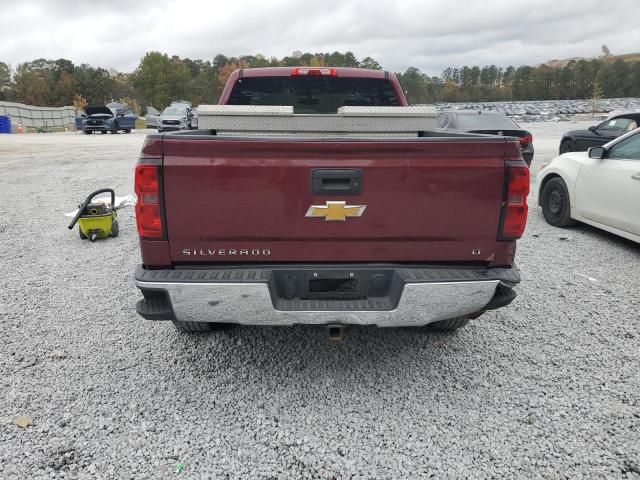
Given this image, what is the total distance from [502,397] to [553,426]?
34 centimetres

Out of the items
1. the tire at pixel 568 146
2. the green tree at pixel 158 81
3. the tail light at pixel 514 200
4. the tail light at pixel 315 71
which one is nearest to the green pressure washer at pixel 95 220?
the tail light at pixel 315 71

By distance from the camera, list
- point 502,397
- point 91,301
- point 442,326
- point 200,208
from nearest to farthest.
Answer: point 200,208 → point 502,397 → point 442,326 → point 91,301

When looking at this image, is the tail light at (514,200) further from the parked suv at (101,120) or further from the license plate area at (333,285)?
the parked suv at (101,120)

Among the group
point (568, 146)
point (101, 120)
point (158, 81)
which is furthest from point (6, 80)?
point (568, 146)

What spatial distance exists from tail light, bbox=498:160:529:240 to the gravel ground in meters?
1.06

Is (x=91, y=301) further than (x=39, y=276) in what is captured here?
No

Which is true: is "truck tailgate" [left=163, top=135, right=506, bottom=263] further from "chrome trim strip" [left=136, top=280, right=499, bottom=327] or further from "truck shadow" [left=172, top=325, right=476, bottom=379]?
"truck shadow" [left=172, top=325, right=476, bottom=379]

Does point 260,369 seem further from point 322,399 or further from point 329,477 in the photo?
point 329,477

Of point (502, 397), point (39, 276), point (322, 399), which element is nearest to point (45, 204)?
point (39, 276)

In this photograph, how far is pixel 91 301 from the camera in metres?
4.43

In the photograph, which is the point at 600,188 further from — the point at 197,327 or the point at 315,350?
the point at 197,327

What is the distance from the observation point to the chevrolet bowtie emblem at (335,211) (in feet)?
8.64

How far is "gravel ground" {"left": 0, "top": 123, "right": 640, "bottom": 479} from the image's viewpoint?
2.46m

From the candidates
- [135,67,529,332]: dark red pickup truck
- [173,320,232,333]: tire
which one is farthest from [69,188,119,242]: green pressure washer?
[135,67,529,332]: dark red pickup truck
